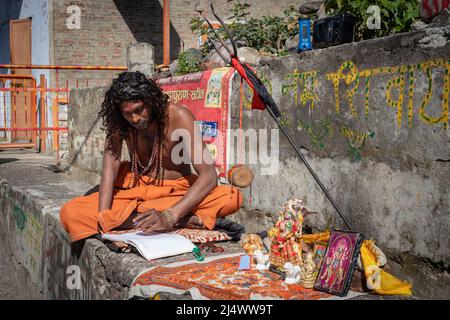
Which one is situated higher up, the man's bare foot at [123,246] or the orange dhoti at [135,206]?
the orange dhoti at [135,206]

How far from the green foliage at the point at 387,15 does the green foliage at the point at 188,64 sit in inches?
110

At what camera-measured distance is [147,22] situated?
1261 centimetres

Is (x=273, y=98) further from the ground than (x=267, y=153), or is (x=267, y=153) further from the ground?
(x=273, y=98)

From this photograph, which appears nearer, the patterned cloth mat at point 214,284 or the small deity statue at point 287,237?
the patterned cloth mat at point 214,284

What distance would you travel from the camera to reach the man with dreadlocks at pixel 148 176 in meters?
3.52

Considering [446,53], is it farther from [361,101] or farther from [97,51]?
[97,51]

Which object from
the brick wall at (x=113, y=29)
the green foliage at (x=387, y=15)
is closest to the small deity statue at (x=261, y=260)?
the green foliage at (x=387, y=15)

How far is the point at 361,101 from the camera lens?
3.43m

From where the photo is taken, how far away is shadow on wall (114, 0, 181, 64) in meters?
12.4

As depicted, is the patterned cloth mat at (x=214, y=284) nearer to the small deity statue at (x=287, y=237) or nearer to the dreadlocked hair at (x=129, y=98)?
the small deity statue at (x=287, y=237)

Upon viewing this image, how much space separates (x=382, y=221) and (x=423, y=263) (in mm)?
391

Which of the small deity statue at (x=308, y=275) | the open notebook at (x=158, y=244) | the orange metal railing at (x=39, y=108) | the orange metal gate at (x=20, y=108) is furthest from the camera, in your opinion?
the orange metal gate at (x=20, y=108)

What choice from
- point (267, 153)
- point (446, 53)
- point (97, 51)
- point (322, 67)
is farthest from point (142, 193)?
point (97, 51)


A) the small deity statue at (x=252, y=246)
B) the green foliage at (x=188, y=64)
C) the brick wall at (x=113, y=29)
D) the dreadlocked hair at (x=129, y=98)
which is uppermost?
the brick wall at (x=113, y=29)
